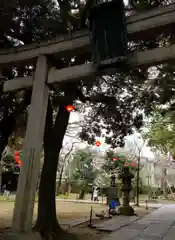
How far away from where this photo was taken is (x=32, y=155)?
382 centimetres

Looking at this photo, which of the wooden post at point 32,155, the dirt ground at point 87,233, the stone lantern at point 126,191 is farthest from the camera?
the stone lantern at point 126,191

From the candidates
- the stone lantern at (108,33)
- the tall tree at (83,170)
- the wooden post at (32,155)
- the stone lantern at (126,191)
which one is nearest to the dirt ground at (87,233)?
the wooden post at (32,155)

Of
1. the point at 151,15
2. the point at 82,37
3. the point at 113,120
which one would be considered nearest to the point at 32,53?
the point at 82,37

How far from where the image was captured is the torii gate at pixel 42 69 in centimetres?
363

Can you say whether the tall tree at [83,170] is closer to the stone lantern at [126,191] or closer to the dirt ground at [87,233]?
the stone lantern at [126,191]

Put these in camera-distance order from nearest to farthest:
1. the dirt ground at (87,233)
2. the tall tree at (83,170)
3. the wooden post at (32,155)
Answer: the wooden post at (32,155)
the dirt ground at (87,233)
the tall tree at (83,170)

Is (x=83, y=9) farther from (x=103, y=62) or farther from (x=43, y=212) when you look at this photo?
(x=43, y=212)

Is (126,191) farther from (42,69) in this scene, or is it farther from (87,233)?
(42,69)

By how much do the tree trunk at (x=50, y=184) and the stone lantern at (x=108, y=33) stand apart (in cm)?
281

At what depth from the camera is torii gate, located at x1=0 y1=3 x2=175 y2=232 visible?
3627 mm

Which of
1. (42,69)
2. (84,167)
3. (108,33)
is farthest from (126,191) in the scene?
(84,167)

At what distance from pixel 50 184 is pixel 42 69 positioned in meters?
3.13

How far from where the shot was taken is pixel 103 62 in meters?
3.66

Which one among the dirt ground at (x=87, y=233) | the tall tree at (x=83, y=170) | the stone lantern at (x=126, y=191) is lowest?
the dirt ground at (x=87, y=233)
